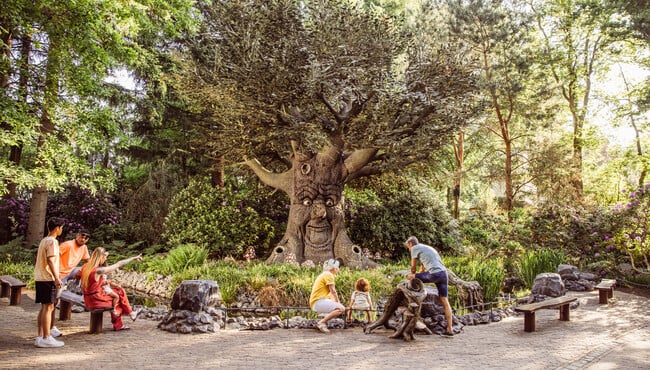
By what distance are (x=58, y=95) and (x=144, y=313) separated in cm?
477

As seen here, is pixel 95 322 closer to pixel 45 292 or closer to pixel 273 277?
pixel 45 292

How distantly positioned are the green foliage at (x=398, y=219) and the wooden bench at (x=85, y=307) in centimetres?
964

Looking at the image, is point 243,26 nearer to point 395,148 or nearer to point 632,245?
point 395,148

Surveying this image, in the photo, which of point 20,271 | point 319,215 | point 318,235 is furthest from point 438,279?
point 20,271

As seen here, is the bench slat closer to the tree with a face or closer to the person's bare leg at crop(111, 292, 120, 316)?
the tree with a face

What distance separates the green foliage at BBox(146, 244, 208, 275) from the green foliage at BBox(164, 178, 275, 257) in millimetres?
1519

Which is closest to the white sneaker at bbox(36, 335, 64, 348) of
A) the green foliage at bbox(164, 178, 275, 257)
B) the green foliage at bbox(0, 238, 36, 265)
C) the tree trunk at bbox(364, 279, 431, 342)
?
the tree trunk at bbox(364, 279, 431, 342)

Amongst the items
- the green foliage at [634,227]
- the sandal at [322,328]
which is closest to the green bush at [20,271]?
the sandal at [322,328]

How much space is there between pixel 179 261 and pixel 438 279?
723cm

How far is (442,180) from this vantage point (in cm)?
1741

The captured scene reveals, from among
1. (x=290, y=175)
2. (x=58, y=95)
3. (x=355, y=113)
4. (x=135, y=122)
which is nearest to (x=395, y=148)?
(x=355, y=113)

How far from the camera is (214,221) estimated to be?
14.2 metres

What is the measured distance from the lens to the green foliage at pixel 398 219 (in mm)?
15281

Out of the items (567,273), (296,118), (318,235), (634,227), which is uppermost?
(296,118)
